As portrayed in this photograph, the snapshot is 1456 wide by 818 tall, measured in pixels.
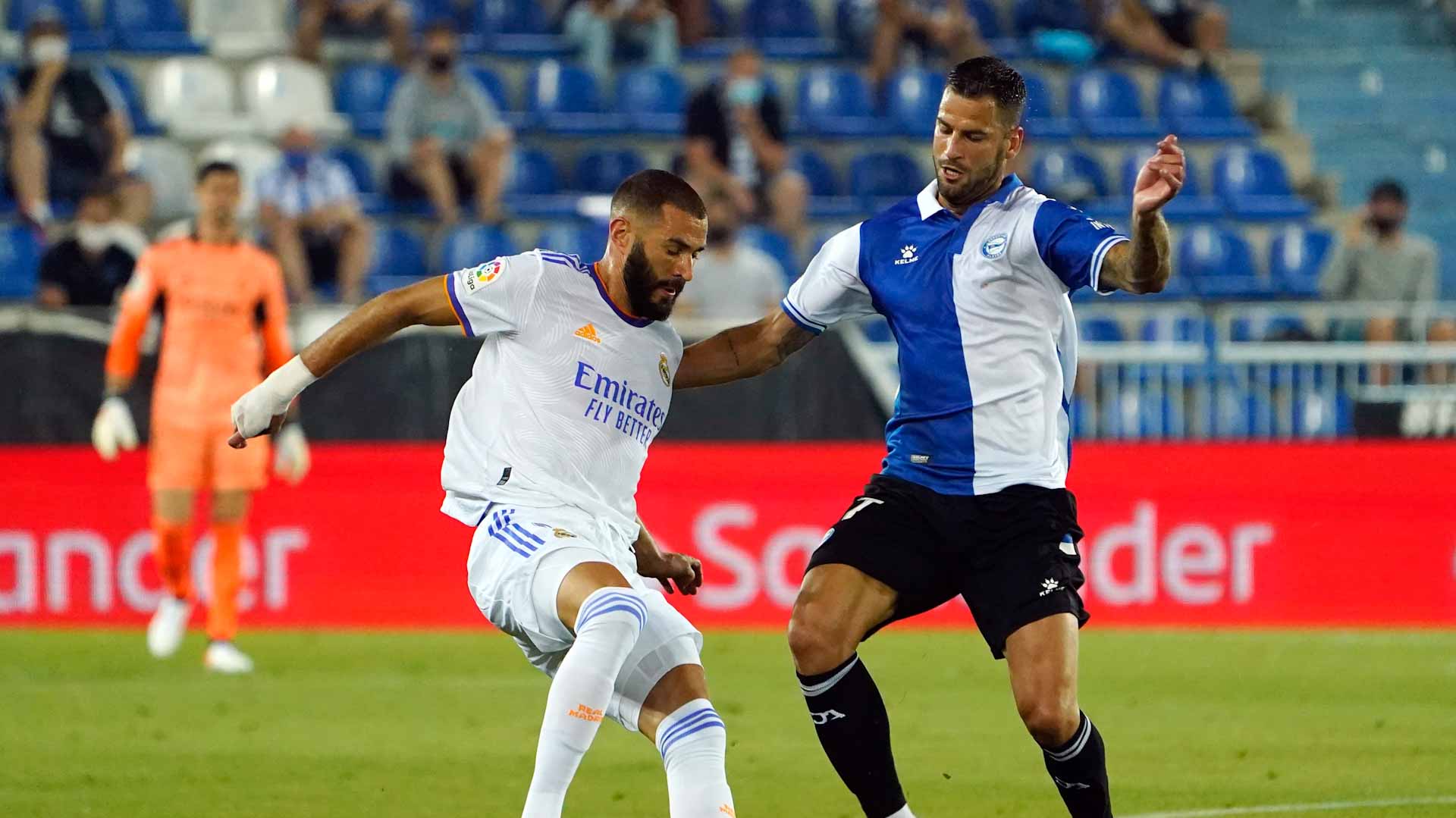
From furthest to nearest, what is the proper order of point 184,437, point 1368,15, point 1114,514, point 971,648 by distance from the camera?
point 1368,15, point 1114,514, point 971,648, point 184,437

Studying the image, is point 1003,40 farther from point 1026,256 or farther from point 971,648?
point 1026,256

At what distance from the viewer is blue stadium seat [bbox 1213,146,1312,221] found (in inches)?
738

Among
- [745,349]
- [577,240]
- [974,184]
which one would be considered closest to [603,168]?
[577,240]

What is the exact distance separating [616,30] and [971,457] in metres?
13.0

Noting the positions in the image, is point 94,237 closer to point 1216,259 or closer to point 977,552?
point 1216,259

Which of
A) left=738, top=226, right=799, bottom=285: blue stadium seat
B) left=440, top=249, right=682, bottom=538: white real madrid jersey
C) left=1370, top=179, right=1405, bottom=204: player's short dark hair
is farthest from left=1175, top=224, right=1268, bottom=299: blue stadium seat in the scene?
left=440, top=249, right=682, bottom=538: white real madrid jersey

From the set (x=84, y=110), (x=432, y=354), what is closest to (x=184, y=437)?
Answer: (x=432, y=354)

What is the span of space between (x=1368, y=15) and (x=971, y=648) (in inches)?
485

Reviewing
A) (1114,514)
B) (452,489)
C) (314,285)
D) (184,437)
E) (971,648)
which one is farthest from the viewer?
(314,285)

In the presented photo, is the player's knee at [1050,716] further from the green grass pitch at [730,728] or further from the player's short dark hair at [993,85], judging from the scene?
the player's short dark hair at [993,85]

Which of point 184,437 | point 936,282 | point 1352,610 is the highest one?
point 936,282

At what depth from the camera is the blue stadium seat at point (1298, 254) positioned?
711 inches

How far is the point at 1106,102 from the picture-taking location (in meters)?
19.4

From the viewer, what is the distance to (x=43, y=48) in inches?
633
